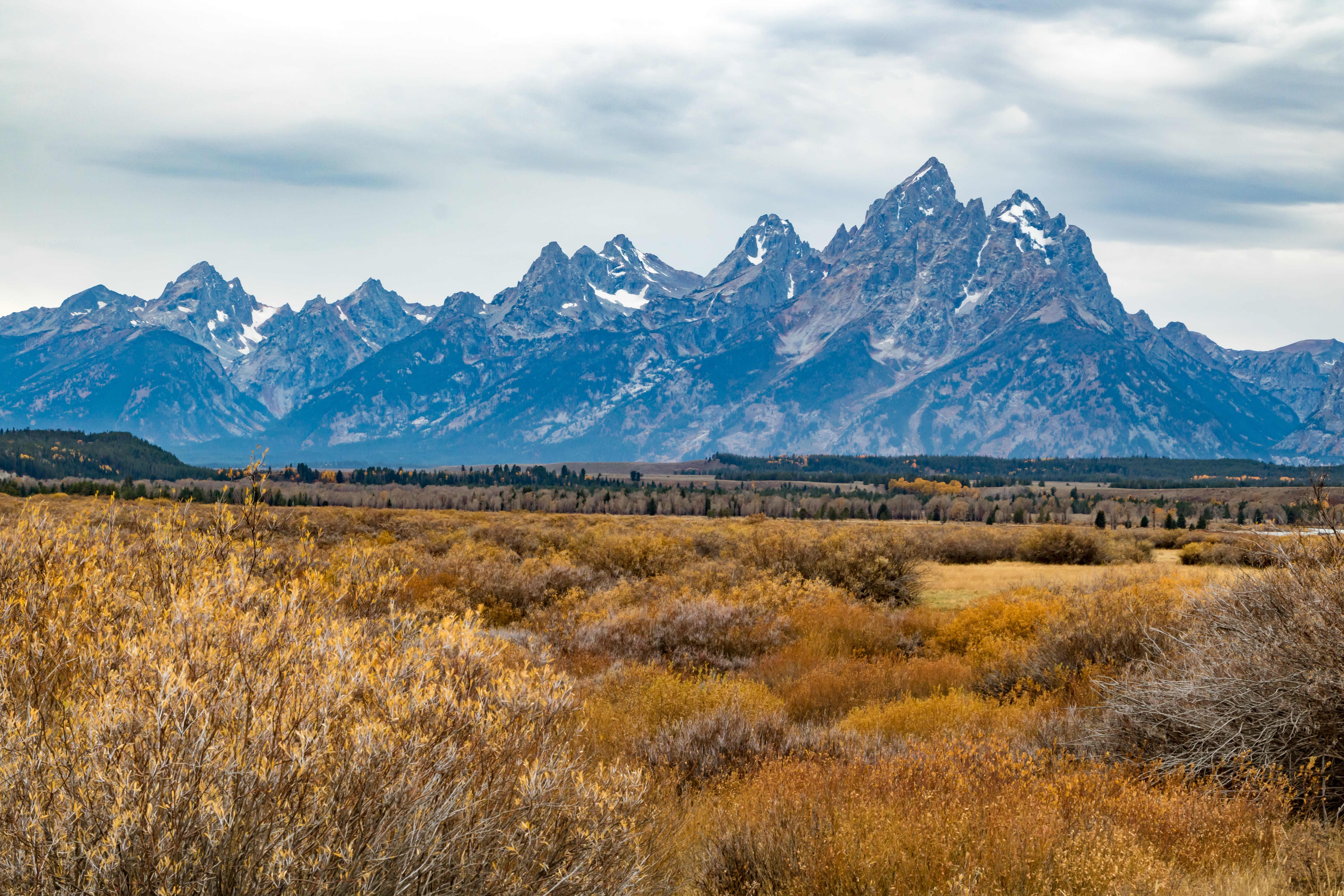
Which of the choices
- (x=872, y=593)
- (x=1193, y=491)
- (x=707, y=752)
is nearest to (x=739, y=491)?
(x=1193, y=491)

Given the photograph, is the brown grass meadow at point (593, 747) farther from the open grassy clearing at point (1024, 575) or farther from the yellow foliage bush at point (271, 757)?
the open grassy clearing at point (1024, 575)

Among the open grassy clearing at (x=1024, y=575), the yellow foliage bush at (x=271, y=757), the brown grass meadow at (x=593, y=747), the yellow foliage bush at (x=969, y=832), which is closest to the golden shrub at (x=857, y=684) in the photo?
the brown grass meadow at (x=593, y=747)

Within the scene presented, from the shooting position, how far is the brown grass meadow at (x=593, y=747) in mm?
4070

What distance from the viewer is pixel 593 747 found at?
9156mm

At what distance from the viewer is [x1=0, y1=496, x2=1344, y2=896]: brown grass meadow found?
4070mm

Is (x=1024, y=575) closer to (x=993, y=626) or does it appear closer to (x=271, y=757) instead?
(x=993, y=626)

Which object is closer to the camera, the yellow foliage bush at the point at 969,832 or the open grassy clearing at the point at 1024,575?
the yellow foliage bush at the point at 969,832

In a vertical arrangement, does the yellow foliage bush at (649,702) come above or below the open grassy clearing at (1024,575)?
above

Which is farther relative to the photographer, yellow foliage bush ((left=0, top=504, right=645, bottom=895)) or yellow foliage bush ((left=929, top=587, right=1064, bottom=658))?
yellow foliage bush ((left=929, top=587, right=1064, bottom=658))

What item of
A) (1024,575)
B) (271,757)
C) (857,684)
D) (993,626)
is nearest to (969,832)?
(271,757)

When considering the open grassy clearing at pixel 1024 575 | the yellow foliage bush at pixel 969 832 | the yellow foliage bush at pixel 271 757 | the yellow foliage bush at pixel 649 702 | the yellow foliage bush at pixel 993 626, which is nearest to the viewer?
the yellow foliage bush at pixel 271 757

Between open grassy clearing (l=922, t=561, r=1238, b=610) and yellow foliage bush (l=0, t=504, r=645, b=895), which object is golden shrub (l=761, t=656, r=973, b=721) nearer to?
open grassy clearing (l=922, t=561, r=1238, b=610)

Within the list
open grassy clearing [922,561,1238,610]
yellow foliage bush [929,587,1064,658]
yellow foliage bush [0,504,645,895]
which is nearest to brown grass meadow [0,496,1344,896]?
yellow foliage bush [0,504,645,895]

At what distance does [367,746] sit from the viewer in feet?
14.7
